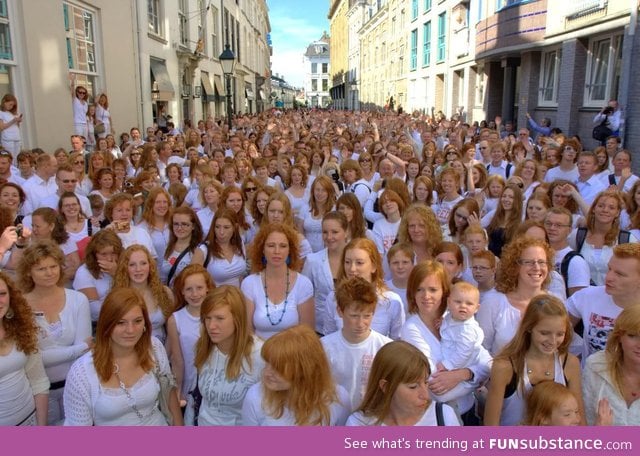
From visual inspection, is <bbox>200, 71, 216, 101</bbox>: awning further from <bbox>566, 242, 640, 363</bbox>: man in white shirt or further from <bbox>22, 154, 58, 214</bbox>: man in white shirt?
<bbox>566, 242, 640, 363</bbox>: man in white shirt

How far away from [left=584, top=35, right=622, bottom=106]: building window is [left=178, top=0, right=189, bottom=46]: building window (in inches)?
570

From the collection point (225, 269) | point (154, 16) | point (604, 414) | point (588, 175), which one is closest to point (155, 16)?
point (154, 16)

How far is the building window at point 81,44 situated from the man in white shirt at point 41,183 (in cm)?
559

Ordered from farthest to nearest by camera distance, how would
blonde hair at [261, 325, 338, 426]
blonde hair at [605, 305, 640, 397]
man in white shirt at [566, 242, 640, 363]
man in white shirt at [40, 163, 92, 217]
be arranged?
man in white shirt at [40, 163, 92, 217] → man in white shirt at [566, 242, 640, 363] → blonde hair at [605, 305, 640, 397] → blonde hair at [261, 325, 338, 426]

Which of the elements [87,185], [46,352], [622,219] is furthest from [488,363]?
[87,185]

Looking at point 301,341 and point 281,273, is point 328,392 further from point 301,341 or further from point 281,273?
point 281,273

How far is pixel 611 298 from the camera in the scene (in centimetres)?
330

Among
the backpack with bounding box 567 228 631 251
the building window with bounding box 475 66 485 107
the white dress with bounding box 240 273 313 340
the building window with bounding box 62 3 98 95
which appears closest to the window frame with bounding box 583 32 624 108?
the building window with bounding box 475 66 485 107

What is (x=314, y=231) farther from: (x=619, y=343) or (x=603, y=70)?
(x=603, y=70)

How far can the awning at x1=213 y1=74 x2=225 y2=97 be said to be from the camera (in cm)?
2771

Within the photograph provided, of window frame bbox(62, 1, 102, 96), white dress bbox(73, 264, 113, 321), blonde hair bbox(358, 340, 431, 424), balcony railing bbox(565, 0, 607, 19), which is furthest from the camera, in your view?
balcony railing bbox(565, 0, 607, 19)

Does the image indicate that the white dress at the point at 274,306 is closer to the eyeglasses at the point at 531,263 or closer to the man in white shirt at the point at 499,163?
the eyeglasses at the point at 531,263

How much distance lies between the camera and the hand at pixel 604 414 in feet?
8.36

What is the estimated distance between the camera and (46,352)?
3.23 meters
